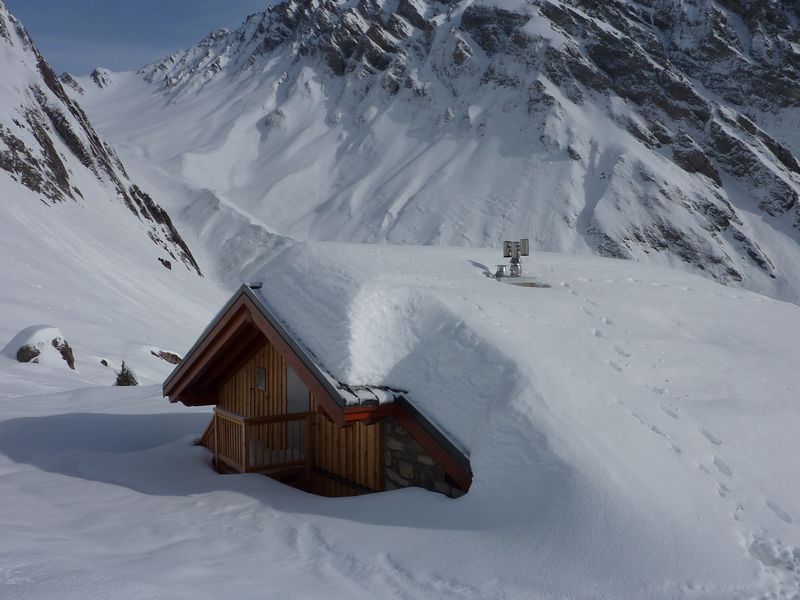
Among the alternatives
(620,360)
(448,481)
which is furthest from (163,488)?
(620,360)

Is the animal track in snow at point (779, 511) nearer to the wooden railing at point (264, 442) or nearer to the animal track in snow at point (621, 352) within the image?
the animal track in snow at point (621, 352)

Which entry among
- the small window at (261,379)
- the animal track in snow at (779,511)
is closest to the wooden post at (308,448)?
the small window at (261,379)

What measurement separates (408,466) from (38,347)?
1792 cm

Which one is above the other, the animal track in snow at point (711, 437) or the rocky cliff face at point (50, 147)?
the rocky cliff face at point (50, 147)

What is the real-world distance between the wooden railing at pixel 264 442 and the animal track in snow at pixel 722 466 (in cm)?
528

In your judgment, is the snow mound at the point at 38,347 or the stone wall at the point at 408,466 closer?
the stone wall at the point at 408,466

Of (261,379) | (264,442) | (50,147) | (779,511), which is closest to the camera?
(779,511)

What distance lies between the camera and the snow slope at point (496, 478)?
5199 millimetres

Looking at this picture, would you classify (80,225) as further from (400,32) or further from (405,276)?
(400,32)

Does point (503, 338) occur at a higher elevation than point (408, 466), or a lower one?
higher

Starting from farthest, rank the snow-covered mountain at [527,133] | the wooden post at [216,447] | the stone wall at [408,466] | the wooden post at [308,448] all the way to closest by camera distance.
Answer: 1. the snow-covered mountain at [527,133]
2. the wooden post at [216,447]
3. the wooden post at [308,448]
4. the stone wall at [408,466]

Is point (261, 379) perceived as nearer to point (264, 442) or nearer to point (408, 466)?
point (264, 442)

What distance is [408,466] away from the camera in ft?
24.8

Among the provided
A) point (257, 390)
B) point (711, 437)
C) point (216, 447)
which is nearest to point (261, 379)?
point (257, 390)
